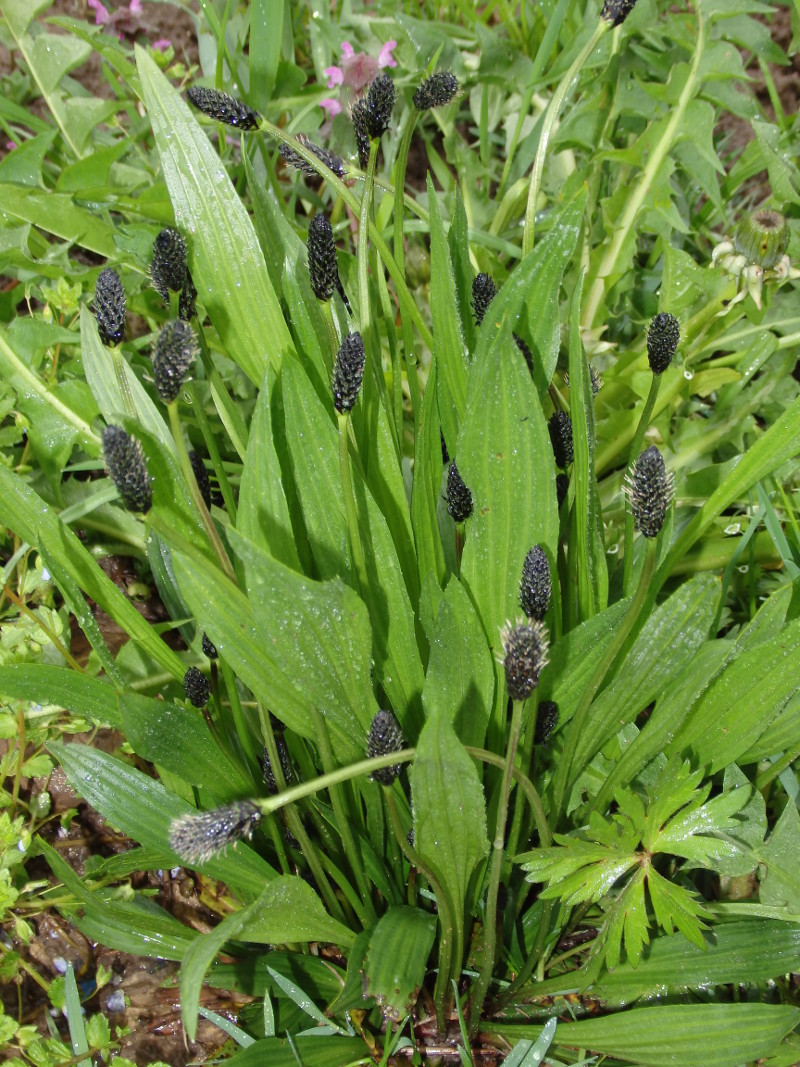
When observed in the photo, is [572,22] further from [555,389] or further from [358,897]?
[358,897]

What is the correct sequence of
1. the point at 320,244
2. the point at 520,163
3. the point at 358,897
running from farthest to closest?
the point at 520,163
the point at 358,897
the point at 320,244

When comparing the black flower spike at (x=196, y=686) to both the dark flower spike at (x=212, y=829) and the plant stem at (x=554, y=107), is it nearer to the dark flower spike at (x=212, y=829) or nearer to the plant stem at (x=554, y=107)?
the dark flower spike at (x=212, y=829)

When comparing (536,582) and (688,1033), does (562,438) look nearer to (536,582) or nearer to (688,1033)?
(536,582)

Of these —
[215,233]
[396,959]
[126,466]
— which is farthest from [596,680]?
[215,233]

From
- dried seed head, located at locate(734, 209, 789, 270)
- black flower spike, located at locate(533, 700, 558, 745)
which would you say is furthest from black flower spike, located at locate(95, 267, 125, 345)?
dried seed head, located at locate(734, 209, 789, 270)

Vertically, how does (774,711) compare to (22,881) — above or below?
above

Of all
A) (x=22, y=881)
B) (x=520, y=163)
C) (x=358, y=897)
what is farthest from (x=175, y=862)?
(x=520, y=163)

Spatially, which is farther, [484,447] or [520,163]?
[520,163]

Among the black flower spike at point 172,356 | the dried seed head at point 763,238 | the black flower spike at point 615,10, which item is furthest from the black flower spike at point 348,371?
the dried seed head at point 763,238
